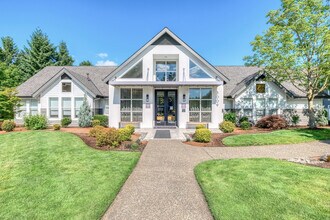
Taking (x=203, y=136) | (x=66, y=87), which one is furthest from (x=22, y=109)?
(x=203, y=136)

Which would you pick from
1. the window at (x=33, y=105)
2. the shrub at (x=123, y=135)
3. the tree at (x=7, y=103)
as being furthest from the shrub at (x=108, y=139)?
the window at (x=33, y=105)

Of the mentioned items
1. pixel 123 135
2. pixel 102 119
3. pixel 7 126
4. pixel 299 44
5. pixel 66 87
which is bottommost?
pixel 123 135

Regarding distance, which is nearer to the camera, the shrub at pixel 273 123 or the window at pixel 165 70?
the shrub at pixel 273 123

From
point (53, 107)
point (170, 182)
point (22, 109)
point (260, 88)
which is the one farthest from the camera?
point (22, 109)

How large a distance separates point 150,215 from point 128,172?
2.61 m

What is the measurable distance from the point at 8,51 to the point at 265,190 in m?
60.1

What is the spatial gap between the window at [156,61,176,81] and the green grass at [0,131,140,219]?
10.3 m

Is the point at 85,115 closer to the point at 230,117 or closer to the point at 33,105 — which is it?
the point at 33,105

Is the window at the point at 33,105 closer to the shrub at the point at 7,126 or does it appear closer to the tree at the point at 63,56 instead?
the shrub at the point at 7,126

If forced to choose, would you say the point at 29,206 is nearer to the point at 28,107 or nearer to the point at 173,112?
the point at 173,112

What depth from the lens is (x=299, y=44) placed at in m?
15.4

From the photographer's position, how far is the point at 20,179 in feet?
20.3

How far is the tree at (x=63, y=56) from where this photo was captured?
4892cm

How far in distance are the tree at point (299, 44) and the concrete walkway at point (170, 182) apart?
7.46 meters
